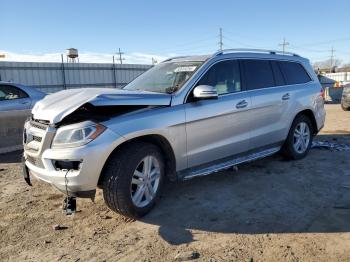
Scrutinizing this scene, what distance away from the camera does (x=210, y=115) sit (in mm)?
4652

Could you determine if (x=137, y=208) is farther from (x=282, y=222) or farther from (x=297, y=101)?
(x=297, y=101)

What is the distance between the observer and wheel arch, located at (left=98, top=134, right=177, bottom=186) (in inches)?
154

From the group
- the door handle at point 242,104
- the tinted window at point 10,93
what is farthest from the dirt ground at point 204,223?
the tinted window at point 10,93

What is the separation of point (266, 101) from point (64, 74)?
638 inches

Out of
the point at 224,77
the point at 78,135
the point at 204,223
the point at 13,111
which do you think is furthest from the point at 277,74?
the point at 13,111

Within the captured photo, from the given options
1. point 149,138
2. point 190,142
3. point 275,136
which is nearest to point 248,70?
point 275,136

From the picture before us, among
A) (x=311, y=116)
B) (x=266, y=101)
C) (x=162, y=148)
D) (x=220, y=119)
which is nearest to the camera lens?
(x=162, y=148)

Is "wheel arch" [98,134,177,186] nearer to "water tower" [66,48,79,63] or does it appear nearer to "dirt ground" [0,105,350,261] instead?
"dirt ground" [0,105,350,261]

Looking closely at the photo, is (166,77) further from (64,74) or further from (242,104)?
(64,74)

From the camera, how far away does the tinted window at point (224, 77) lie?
15.9ft

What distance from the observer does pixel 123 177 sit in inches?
149

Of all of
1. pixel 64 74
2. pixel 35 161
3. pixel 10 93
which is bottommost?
pixel 35 161

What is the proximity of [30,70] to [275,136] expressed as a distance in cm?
1561

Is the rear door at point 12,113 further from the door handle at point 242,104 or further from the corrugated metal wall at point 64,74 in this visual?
the corrugated metal wall at point 64,74
